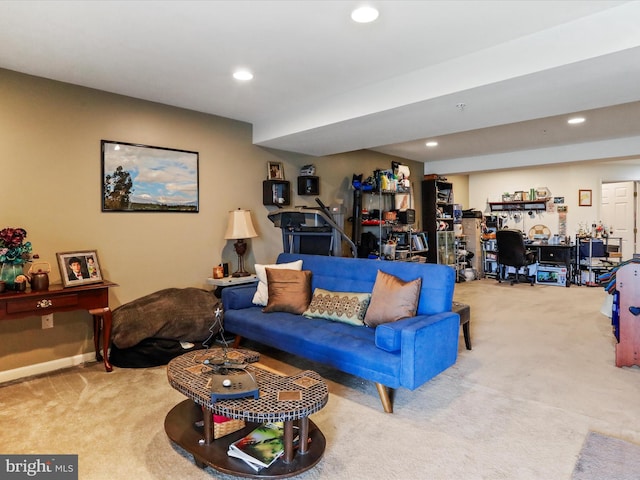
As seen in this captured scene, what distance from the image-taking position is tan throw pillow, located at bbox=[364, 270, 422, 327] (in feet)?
9.13

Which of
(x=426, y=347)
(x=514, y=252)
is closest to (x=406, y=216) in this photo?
(x=514, y=252)

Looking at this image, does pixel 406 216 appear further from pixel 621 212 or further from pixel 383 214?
pixel 621 212

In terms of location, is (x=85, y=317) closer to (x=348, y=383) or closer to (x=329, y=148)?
(x=348, y=383)

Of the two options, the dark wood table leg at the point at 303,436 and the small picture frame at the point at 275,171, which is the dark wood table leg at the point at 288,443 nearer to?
the dark wood table leg at the point at 303,436

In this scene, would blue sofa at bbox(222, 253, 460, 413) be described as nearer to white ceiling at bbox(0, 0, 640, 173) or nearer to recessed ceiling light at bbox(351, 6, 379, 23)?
white ceiling at bbox(0, 0, 640, 173)

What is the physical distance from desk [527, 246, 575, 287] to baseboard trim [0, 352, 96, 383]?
25.1 ft

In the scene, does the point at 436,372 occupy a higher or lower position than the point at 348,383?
higher

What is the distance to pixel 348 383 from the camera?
114 inches

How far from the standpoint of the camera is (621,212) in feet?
26.8

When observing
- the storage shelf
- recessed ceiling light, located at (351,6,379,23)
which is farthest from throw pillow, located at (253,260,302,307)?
the storage shelf

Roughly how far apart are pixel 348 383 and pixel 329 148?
3071mm

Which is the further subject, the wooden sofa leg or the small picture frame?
the small picture frame

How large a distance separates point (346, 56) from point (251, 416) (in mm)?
2488

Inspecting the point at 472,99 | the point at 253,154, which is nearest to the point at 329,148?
the point at 253,154
